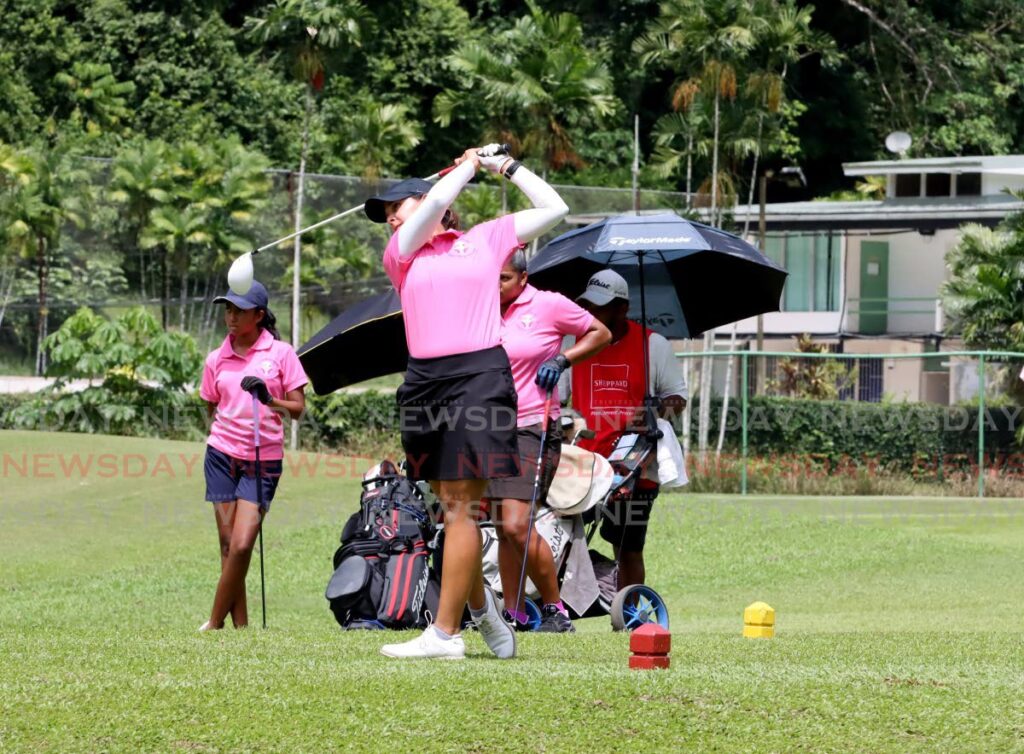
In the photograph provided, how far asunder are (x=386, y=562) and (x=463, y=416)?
122 inches

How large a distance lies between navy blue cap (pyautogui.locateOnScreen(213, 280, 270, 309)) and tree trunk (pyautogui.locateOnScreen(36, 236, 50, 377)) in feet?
61.8

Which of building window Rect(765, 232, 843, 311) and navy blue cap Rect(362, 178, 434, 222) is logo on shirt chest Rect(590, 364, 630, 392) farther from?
building window Rect(765, 232, 843, 311)

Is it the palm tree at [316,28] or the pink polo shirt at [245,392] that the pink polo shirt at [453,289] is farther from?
the palm tree at [316,28]

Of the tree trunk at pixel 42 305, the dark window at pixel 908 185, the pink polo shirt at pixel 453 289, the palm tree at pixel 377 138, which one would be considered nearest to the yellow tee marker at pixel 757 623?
the pink polo shirt at pixel 453 289

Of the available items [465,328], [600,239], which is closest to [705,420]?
[600,239]

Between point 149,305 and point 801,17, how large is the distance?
621 inches

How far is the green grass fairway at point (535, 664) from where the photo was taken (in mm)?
4895

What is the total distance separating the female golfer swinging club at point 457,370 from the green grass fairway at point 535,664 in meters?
0.41

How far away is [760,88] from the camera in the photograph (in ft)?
113

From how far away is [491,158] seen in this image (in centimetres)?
661

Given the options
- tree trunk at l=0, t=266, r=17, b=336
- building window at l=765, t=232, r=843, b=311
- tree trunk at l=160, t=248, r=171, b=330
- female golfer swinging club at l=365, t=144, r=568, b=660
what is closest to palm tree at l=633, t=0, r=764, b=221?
building window at l=765, t=232, r=843, b=311

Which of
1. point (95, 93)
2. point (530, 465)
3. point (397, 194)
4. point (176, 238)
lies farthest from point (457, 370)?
point (95, 93)

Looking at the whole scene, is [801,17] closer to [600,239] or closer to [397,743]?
[600,239]

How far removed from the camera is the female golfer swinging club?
633 cm
